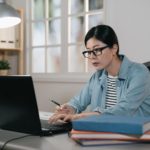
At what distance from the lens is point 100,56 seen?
5.74 ft

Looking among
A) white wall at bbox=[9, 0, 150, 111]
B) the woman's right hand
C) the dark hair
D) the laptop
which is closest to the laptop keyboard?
the laptop

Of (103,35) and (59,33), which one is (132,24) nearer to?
(59,33)

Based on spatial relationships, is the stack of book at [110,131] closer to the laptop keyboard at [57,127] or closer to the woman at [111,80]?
the laptop keyboard at [57,127]

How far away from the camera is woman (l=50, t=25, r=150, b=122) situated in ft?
5.38

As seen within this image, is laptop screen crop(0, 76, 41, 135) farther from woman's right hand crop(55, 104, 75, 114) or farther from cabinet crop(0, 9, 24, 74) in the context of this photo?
cabinet crop(0, 9, 24, 74)

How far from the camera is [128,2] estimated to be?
10.6 feet

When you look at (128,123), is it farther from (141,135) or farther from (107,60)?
(107,60)

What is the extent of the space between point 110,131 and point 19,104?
0.37 meters

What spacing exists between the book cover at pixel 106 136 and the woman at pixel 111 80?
1.94 ft

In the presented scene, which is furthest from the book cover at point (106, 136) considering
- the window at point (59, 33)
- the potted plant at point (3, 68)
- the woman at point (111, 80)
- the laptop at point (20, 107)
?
the potted plant at point (3, 68)

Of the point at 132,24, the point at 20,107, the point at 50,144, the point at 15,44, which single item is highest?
the point at 132,24

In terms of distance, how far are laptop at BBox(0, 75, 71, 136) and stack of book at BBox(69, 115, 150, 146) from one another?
0.18 m

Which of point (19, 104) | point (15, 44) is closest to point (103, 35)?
point (19, 104)

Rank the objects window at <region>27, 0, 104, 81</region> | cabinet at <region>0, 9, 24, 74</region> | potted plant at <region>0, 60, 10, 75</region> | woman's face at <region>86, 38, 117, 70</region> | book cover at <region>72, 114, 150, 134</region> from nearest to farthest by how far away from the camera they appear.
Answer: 1. book cover at <region>72, 114, 150, 134</region>
2. woman's face at <region>86, 38, 117, 70</region>
3. window at <region>27, 0, 104, 81</region>
4. potted plant at <region>0, 60, 10, 75</region>
5. cabinet at <region>0, 9, 24, 74</region>
